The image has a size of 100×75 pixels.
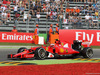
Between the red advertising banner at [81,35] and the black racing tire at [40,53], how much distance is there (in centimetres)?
1056

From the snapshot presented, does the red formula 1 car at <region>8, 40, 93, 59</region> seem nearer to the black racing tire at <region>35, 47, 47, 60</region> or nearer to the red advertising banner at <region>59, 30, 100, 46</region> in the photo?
the black racing tire at <region>35, 47, 47, 60</region>

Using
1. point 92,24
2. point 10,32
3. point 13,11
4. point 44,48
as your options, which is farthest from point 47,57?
point 13,11

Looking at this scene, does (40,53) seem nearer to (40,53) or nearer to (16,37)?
(40,53)

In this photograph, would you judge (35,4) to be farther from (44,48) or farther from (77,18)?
(44,48)

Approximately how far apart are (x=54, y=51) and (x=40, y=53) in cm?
88

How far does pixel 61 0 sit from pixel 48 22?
159 inches

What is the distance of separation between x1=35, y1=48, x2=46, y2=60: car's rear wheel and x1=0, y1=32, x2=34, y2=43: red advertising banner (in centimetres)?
1107

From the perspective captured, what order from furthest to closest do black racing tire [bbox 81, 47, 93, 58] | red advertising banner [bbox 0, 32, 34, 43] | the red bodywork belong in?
1. red advertising banner [bbox 0, 32, 34, 43]
2. black racing tire [bbox 81, 47, 93, 58]
3. the red bodywork

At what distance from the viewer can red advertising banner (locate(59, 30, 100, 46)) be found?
2156 centimetres

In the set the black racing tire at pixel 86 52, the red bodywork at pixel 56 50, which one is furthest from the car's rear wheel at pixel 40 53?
the black racing tire at pixel 86 52

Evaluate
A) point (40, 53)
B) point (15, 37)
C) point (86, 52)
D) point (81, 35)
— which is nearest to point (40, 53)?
point (40, 53)

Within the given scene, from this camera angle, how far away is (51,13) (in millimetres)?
24891

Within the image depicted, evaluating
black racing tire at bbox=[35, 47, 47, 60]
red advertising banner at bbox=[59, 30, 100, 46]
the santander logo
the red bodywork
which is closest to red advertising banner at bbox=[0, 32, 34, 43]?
the santander logo

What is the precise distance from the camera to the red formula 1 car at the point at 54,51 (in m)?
11.1
